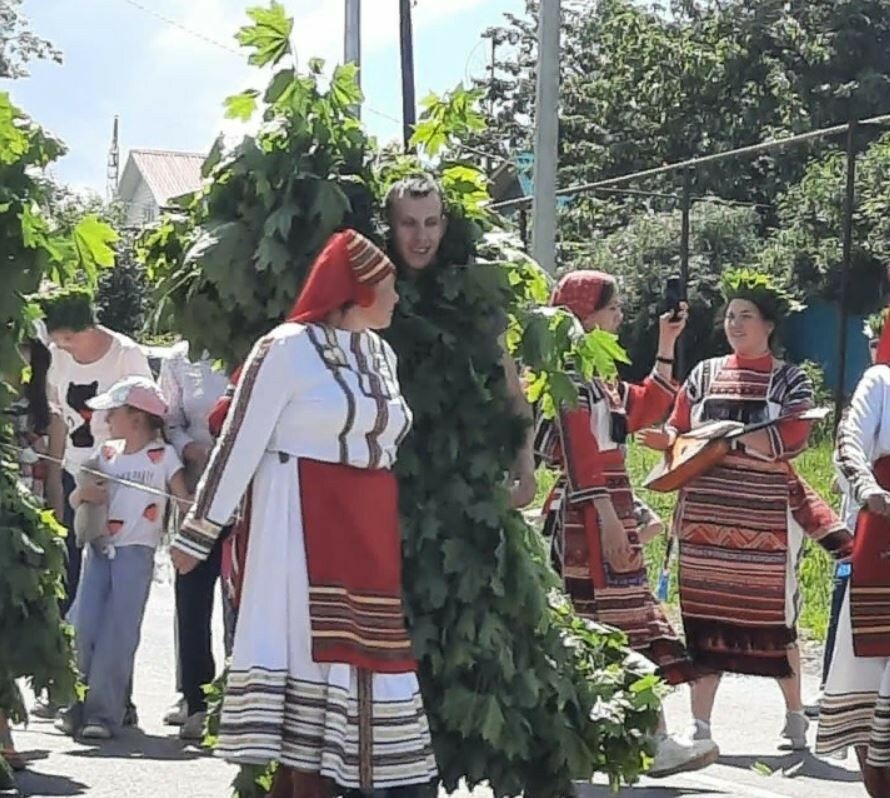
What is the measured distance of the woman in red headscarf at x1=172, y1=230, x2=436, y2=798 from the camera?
5090 mm

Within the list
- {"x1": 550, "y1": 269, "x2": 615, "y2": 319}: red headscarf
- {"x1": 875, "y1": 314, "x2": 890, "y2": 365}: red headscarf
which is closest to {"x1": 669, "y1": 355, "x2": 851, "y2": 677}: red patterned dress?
{"x1": 550, "y1": 269, "x2": 615, "y2": 319}: red headscarf

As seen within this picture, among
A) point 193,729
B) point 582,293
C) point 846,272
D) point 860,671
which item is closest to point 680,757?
point 860,671

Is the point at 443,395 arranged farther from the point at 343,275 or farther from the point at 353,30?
the point at 353,30

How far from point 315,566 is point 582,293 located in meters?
2.39

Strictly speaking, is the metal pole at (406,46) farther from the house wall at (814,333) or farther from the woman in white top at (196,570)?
the woman in white top at (196,570)

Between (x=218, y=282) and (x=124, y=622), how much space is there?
2953 mm

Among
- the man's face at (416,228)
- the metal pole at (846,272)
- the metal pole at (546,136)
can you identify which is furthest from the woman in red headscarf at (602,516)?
the metal pole at (846,272)

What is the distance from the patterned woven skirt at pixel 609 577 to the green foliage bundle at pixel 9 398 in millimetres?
1911

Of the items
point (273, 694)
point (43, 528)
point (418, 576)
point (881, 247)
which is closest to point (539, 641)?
point (418, 576)

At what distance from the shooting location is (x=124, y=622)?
26.8 feet

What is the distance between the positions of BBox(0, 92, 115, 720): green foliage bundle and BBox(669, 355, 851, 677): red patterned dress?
8.78 ft

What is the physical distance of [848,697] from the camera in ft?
20.8

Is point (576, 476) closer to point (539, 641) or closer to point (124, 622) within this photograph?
point (539, 641)

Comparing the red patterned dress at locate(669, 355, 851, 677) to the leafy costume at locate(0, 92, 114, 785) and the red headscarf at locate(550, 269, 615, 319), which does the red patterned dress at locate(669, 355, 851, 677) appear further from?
the leafy costume at locate(0, 92, 114, 785)
